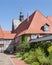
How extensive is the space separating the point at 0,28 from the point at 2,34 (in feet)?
14.5

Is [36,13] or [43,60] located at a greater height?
[36,13]

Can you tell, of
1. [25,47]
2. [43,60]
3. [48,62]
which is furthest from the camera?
[25,47]

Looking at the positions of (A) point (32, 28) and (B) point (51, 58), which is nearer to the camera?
(B) point (51, 58)

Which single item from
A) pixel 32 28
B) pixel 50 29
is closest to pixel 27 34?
pixel 32 28

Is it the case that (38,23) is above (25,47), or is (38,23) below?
above

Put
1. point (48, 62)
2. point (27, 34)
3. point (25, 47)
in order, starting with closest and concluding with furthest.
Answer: point (48, 62) < point (25, 47) < point (27, 34)

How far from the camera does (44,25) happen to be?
57.8m

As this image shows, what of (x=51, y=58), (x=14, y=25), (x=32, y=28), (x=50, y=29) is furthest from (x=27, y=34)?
(x=51, y=58)

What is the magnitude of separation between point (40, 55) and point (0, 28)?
51.8 meters

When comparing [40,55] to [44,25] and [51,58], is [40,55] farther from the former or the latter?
[44,25]

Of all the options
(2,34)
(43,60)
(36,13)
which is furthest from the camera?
(2,34)

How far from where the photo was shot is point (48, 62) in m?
22.0

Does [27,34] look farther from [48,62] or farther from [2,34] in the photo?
[48,62]

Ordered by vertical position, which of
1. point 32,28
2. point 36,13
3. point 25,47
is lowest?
point 25,47
